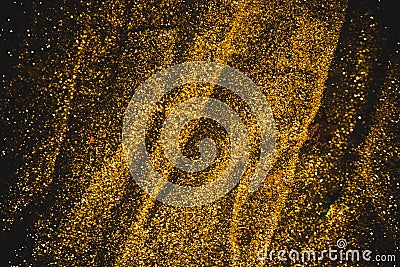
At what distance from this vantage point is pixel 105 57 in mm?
619

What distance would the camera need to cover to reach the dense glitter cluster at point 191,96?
613mm

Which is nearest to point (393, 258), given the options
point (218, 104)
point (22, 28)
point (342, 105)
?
point (342, 105)

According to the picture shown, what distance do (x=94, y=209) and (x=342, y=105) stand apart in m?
→ 0.40

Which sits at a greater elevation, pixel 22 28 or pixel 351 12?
pixel 351 12

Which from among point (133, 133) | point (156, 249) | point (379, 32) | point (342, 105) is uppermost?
point (379, 32)

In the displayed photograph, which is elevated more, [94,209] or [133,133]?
[133,133]

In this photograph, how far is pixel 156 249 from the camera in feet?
2.04

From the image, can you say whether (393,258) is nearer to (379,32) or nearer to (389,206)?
(389,206)

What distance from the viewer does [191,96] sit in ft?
2.05

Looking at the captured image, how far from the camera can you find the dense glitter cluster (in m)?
0.61

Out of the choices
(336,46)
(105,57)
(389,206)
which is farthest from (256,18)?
(389,206)

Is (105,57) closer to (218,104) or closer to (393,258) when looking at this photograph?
(218,104)

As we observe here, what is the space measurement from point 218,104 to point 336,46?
19cm

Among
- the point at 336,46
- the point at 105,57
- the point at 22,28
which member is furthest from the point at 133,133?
the point at 336,46
